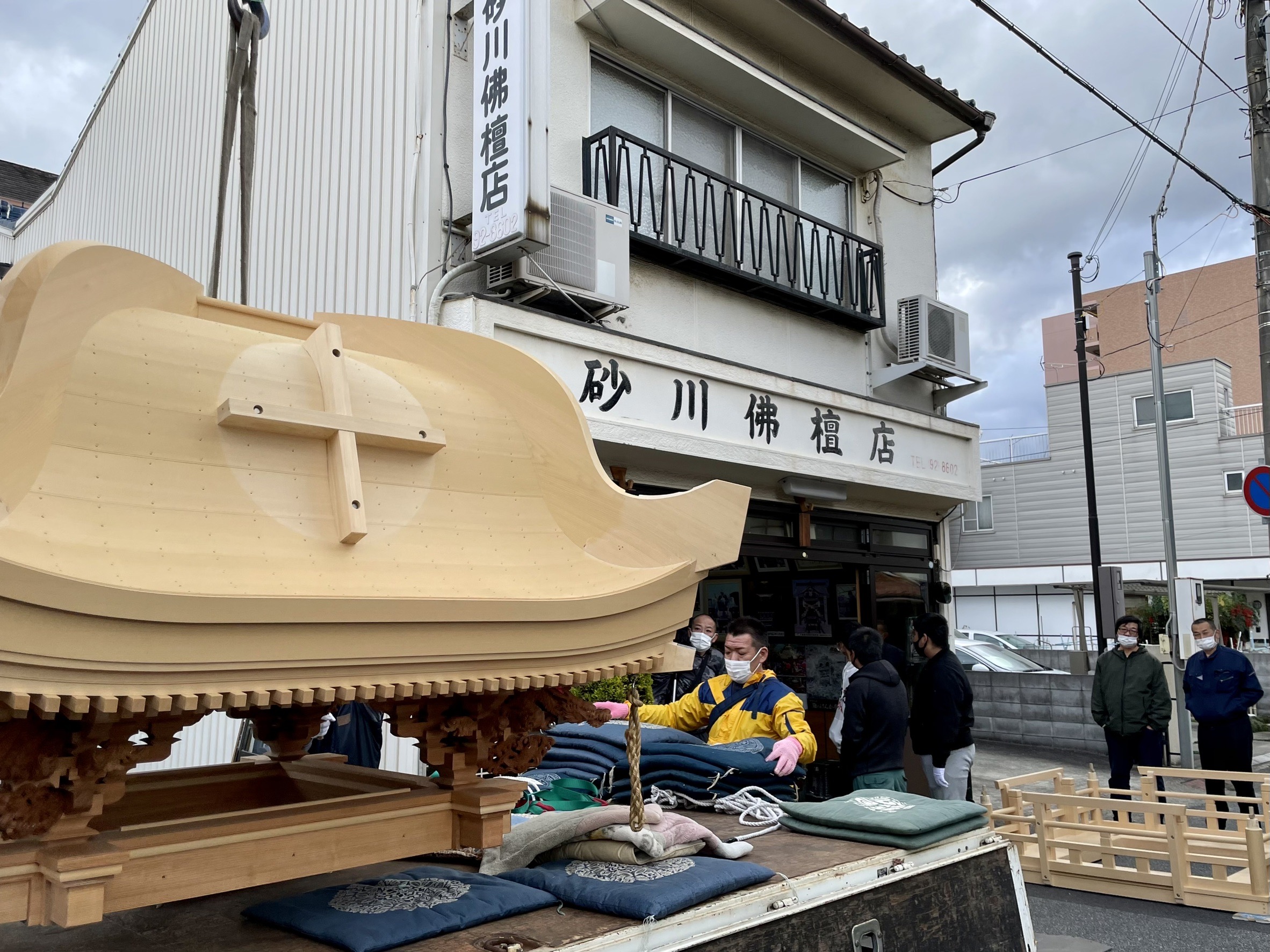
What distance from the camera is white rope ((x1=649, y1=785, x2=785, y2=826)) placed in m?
4.05

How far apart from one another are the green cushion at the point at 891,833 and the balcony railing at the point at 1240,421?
2520 centimetres

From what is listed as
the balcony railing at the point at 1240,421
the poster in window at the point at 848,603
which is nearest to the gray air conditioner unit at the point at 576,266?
the poster in window at the point at 848,603

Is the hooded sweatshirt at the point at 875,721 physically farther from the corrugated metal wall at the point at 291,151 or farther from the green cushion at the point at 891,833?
the corrugated metal wall at the point at 291,151

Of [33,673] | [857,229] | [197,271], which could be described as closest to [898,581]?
[857,229]

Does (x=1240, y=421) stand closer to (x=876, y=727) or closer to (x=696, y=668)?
(x=696, y=668)

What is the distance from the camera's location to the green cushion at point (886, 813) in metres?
3.59

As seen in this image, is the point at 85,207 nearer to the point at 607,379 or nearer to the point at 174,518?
the point at 607,379

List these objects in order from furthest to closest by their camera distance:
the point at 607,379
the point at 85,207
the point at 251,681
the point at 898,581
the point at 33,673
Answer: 1. the point at 85,207
2. the point at 898,581
3. the point at 607,379
4. the point at 251,681
5. the point at 33,673

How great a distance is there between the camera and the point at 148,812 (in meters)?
2.91

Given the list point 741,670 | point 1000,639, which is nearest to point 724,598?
point 741,670

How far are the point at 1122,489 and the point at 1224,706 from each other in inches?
780

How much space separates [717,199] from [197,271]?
5.26 meters

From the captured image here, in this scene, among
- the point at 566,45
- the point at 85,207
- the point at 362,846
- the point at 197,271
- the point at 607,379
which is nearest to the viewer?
the point at 362,846

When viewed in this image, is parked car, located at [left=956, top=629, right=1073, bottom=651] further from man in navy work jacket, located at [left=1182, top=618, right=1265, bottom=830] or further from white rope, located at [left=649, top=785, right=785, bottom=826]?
white rope, located at [left=649, top=785, right=785, bottom=826]
